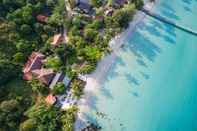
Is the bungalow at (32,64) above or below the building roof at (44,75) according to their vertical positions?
above

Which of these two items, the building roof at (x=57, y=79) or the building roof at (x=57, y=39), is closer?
the building roof at (x=57, y=79)

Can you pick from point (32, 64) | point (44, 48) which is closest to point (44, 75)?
point (32, 64)

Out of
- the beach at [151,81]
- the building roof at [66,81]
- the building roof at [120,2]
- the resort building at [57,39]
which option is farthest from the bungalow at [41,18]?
the building roof at [120,2]

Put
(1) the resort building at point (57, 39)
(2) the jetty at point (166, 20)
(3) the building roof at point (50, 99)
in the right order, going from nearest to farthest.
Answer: (3) the building roof at point (50, 99)
(1) the resort building at point (57, 39)
(2) the jetty at point (166, 20)

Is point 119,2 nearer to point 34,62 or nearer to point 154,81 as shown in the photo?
point 154,81

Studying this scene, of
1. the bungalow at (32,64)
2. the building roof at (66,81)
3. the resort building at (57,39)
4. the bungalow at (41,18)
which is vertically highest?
the bungalow at (41,18)

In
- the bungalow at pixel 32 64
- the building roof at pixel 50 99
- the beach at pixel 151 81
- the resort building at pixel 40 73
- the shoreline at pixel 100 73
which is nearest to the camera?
the building roof at pixel 50 99

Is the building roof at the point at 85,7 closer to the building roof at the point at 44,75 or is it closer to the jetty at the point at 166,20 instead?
the jetty at the point at 166,20

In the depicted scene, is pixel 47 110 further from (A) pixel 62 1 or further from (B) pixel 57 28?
(A) pixel 62 1
